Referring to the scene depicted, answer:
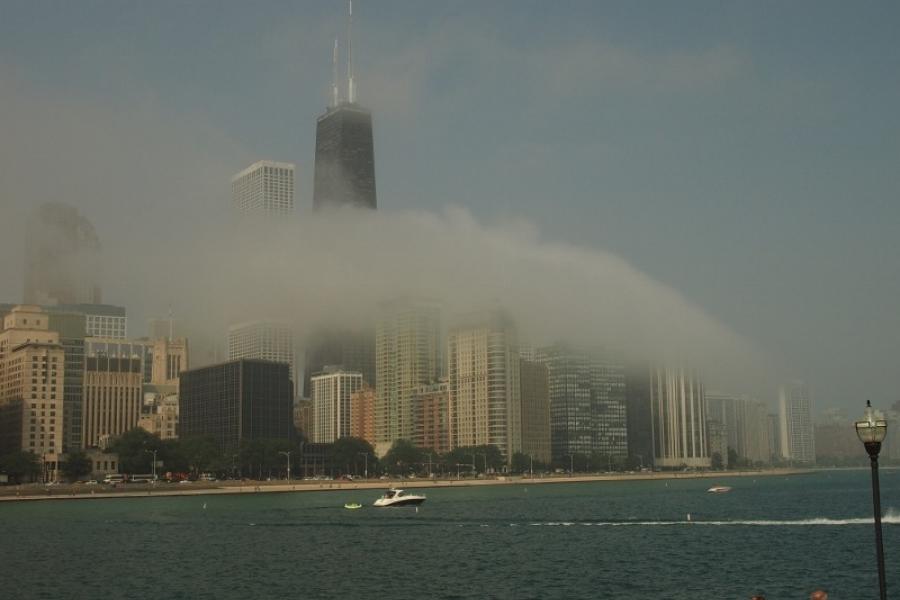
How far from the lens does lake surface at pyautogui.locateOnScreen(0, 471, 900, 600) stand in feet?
317

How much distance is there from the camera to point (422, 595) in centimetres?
9325

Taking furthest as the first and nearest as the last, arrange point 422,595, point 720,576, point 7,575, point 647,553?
point 647,553 → point 7,575 → point 720,576 → point 422,595

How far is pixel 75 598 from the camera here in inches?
3730

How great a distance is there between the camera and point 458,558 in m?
121

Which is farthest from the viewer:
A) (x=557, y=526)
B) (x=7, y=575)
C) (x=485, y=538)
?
(x=557, y=526)

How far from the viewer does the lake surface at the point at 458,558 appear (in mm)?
96562

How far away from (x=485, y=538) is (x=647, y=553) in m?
28.9

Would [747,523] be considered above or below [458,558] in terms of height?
below

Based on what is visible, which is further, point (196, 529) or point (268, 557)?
point (196, 529)

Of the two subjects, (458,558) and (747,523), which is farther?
(747,523)

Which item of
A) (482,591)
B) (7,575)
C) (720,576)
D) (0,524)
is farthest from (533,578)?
(0,524)

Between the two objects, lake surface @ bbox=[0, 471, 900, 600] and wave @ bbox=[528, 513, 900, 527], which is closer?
lake surface @ bbox=[0, 471, 900, 600]

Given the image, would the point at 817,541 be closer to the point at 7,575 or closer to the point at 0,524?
Answer: the point at 7,575

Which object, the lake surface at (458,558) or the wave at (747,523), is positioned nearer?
the lake surface at (458,558)
